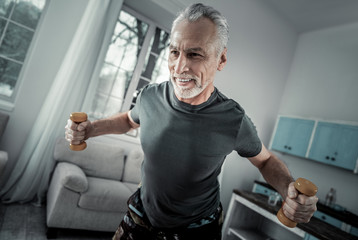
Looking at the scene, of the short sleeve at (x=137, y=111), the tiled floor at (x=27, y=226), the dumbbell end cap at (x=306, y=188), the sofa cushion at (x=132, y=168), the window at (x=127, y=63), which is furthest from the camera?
the window at (x=127, y=63)

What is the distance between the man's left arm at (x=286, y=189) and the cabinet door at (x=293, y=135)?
9.26ft

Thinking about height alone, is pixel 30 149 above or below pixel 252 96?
below

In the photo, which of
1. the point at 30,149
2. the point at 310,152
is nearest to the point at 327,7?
the point at 310,152

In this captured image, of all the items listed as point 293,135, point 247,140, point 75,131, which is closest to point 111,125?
point 75,131

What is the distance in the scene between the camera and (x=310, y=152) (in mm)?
3449

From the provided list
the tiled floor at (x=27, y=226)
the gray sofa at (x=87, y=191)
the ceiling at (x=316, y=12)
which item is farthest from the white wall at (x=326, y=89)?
the tiled floor at (x=27, y=226)

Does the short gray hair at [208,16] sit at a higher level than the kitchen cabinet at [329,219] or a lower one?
higher

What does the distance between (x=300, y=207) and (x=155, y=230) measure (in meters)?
0.56

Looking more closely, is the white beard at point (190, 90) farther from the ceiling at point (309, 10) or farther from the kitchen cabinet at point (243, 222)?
the ceiling at point (309, 10)

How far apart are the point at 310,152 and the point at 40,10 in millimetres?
4002

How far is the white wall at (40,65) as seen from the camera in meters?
2.74

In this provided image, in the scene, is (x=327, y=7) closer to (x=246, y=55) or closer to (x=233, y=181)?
(x=246, y=55)

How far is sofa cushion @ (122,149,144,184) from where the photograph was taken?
123 inches

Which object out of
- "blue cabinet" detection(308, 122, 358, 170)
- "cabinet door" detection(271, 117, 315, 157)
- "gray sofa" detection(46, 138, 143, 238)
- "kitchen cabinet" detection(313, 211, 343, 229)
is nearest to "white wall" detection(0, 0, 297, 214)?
"cabinet door" detection(271, 117, 315, 157)
